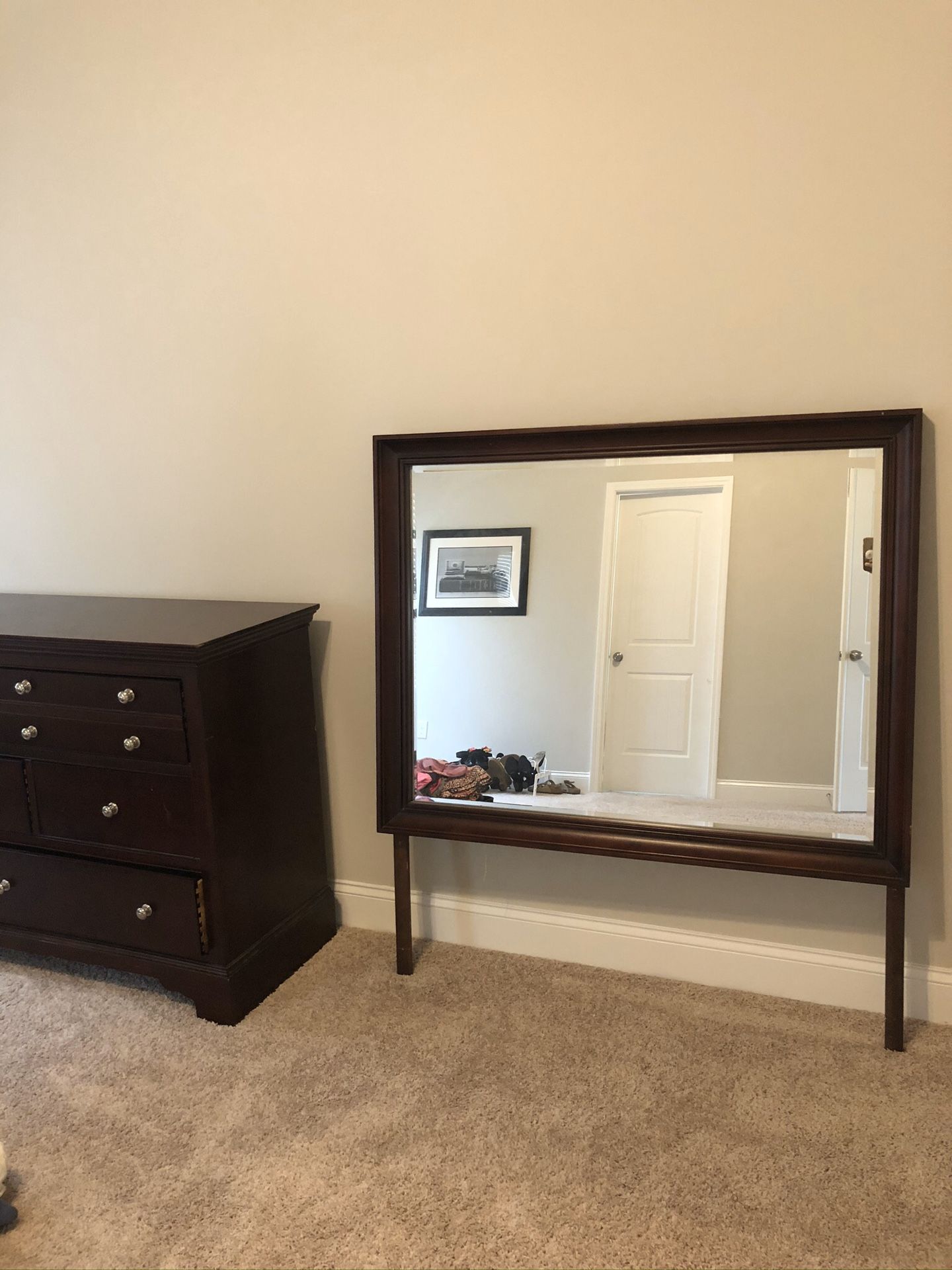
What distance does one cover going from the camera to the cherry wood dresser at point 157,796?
198 centimetres

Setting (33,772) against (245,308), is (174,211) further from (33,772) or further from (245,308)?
(33,772)

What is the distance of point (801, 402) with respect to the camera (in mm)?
1937

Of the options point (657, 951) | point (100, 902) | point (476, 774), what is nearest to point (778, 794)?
point (657, 951)

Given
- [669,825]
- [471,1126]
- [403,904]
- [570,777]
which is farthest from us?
[403,904]

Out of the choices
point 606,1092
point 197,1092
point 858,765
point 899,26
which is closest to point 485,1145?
point 606,1092

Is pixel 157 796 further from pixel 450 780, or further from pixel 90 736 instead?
pixel 450 780

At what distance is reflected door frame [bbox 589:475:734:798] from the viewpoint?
77.1 inches

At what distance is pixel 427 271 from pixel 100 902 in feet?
5.51

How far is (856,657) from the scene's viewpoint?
1888 millimetres

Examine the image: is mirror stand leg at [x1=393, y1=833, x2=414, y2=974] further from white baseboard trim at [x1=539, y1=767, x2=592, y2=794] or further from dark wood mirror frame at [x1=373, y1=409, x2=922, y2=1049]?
white baseboard trim at [x1=539, y1=767, x2=592, y2=794]

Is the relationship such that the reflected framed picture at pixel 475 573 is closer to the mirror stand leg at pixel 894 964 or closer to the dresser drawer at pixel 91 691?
the dresser drawer at pixel 91 691

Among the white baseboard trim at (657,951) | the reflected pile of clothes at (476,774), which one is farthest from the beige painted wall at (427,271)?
the reflected pile of clothes at (476,774)

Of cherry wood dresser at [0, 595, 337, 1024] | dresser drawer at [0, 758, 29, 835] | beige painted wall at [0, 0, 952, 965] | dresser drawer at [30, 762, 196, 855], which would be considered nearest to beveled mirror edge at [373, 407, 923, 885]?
beige painted wall at [0, 0, 952, 965]

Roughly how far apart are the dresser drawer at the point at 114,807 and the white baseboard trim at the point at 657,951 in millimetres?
630
